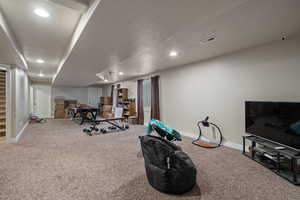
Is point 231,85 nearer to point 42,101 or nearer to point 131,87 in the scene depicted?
point 131,87

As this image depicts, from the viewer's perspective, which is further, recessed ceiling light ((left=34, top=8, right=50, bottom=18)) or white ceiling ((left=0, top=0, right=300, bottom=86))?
recessed ceiling light ((left=34, top=8, right=50, bottom=18))

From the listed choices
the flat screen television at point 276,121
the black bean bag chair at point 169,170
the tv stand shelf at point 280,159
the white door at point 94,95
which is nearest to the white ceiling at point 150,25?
the flat screen television at point 276,121

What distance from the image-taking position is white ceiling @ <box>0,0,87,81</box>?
1.81 m

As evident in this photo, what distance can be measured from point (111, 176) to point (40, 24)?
9.20 feet

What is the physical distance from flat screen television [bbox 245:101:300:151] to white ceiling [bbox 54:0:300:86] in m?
1.29

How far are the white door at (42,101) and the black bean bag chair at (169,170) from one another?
9.68m

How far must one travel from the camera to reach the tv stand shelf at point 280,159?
1.94 metres

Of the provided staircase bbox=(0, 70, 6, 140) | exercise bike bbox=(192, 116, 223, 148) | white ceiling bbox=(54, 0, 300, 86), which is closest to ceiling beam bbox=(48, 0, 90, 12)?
white ceiling bbox=(54, 0, 300, 86)

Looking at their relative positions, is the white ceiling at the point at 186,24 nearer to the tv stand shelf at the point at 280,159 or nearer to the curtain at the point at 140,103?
the tv stand shelf at the point at 280,159

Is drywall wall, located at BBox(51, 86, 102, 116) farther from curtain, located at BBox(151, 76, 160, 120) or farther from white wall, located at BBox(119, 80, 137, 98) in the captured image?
curtain, located at BBox(151, 76, 160, 120)

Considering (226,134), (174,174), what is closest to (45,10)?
(174,174)

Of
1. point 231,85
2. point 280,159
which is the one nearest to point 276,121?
point 280,159

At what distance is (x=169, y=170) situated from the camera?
1.71 metres

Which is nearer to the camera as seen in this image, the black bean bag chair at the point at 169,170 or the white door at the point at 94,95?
the black bean bag chair at the point at 169,170
